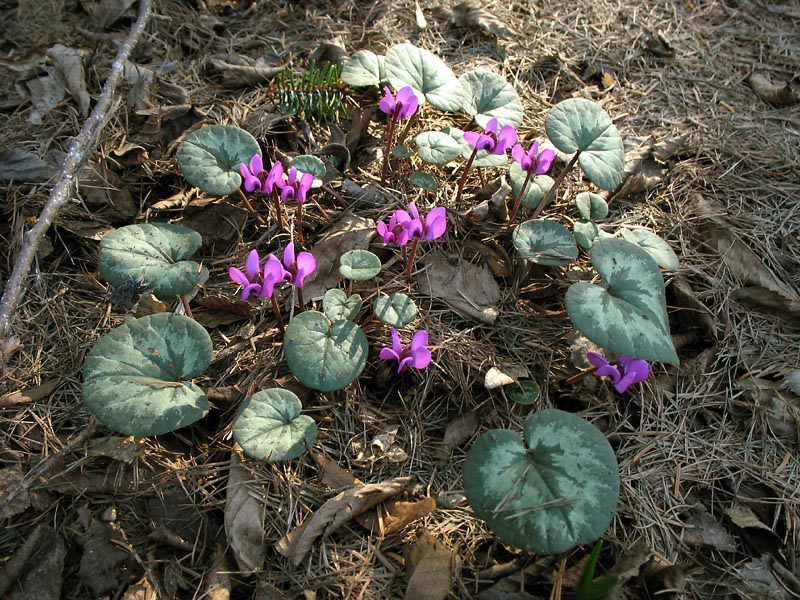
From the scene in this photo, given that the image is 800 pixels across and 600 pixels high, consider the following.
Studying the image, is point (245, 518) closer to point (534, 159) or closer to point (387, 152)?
point (387, 152)

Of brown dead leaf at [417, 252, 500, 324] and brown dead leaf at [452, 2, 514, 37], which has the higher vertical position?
brown dead leaf at [452, 2, 514, 37]

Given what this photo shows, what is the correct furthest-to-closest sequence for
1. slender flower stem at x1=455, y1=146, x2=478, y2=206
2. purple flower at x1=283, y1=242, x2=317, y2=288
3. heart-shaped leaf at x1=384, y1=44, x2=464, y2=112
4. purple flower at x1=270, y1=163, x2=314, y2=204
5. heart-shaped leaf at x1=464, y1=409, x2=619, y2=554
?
heart-shaped leaf at x1=384, y1=44, x2=464, y2=112
slender flower stem at x1=455, y1=146, x2=478, y2=206
purple flower at x1=270, y1=163, x2=314, y2=204
purple flower at x1=283, y1=242, x2=317, y2=288
heart-shaped leaf at x1=464, y1=409, x2=619, y2=554

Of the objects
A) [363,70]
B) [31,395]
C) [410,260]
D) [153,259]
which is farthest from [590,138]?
[31,395]

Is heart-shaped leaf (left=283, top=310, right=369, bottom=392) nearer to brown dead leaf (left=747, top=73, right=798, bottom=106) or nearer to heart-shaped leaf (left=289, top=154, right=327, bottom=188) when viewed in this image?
heart-shaped leaf (left=289, top=154, right=327, bottom=188)

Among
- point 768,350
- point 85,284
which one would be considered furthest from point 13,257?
point 768,350

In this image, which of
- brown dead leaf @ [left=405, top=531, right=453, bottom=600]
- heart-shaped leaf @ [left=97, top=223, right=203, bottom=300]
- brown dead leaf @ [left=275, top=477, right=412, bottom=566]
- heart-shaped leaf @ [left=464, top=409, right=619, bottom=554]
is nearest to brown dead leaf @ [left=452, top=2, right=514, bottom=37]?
heart-shaped leaf @ [left=97, top=223, right=203, bottom=300]

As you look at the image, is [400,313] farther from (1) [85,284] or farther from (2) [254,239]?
(1) [85,284]

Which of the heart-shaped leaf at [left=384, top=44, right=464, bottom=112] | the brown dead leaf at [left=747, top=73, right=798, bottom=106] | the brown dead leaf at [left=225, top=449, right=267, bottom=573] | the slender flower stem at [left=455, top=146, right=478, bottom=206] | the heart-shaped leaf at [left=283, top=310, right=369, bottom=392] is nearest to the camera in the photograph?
the brown dead leaf at [left=225, top=449, right=267, bottom=573]

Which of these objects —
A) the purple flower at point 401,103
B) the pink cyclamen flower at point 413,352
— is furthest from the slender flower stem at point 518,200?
the pink cyclamen flower at point 413,352
